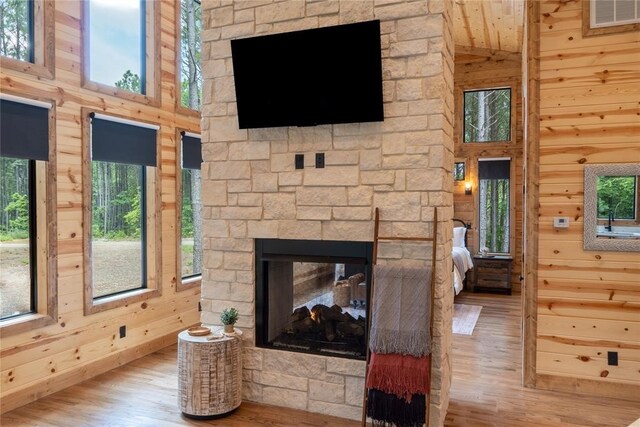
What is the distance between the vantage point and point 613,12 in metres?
3.39

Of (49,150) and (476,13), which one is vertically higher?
(476,13)

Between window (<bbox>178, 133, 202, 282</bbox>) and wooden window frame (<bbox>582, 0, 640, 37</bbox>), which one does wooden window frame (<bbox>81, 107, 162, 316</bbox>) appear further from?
wooden window frame (<bbox>582, 0, 640, 37</bbox>)

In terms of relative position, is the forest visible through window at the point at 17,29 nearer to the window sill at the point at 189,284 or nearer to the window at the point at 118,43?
the window at the point at 118,43

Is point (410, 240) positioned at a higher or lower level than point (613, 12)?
lower

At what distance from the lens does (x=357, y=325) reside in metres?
3.21

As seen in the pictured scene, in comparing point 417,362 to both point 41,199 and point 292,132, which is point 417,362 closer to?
point 292,132

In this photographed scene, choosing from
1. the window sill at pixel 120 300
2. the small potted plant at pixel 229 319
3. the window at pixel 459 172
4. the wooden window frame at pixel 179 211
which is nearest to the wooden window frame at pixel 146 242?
the window sill at pixel 120 300

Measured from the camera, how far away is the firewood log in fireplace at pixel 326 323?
322 cm


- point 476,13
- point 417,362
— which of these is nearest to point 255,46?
point 417,362

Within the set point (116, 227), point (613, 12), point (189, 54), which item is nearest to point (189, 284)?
point (116, 227)

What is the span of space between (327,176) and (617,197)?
7.10 feet

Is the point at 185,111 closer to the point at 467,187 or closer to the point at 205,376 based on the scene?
the point at 205,376

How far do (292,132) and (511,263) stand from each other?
17.6 ft

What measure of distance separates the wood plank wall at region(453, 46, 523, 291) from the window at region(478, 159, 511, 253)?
0.33ft
